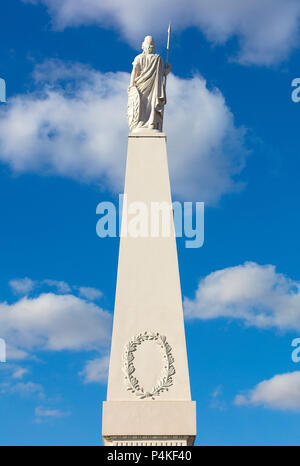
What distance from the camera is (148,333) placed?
2377cm

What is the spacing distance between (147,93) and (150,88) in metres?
0.25

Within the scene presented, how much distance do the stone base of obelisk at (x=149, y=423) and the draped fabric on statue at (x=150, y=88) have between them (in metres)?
10.5

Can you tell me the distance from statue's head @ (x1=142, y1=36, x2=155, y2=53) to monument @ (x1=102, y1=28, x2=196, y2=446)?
144 inches

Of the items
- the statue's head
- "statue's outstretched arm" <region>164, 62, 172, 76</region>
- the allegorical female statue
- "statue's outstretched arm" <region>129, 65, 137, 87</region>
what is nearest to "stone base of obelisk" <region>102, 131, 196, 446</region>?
the allegorical female statue

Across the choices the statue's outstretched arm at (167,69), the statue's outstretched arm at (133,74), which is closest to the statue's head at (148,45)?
the statue's outstretched arm at (167,69)

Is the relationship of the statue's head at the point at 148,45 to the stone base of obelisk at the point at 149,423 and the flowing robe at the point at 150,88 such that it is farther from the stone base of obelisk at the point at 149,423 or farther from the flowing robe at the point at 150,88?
the stone base of obelisk at the point at 149,423

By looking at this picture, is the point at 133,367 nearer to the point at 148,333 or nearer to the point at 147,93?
the point at 148,333

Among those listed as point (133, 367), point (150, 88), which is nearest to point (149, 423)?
point (133, 367)

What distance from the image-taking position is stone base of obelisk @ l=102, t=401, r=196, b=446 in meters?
22.6

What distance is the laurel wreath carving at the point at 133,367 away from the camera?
2316 centimetres

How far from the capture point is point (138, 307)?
24.0 meters

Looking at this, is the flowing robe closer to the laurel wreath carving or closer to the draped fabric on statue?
the draped fabric on statue
